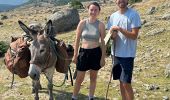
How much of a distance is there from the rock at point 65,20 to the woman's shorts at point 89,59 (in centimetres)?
1909

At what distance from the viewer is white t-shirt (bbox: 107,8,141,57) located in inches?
349

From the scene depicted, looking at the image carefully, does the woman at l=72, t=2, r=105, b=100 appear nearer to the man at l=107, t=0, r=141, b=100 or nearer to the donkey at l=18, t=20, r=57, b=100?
the man at l=107, t=0, r=141, b=100

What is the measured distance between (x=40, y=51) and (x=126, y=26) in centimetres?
269

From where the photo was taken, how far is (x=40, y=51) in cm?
1051

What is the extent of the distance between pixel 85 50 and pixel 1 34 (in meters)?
21.1

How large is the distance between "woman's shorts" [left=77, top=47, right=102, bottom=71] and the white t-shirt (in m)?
1.09

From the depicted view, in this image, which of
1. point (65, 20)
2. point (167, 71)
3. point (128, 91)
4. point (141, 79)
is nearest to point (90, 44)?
point (128, 91)

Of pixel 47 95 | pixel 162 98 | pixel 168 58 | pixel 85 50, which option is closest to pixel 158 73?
pixel 168 58

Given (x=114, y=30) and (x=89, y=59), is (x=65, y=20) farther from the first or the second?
(x=114, y=30)

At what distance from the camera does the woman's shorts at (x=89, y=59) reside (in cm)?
1030

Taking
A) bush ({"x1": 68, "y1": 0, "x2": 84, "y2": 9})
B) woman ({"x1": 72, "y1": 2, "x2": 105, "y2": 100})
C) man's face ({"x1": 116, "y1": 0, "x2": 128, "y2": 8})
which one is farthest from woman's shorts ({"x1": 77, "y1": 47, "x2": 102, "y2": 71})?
bush ({"x1": 68, "y1": 0, "x2": 84, "y2": 9})

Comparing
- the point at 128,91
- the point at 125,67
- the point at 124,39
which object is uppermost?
the point at 124,39

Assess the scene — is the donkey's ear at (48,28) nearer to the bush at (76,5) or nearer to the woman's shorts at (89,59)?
the woman's shorts at (89,59)

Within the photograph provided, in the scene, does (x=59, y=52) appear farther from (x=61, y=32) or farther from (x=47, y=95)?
(x=61, y=32)
